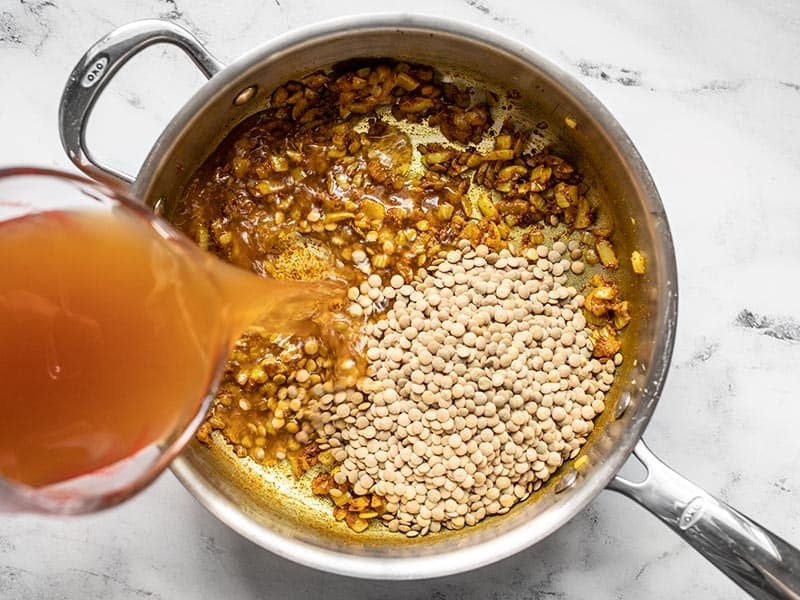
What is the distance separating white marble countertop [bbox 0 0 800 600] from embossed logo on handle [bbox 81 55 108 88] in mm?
233

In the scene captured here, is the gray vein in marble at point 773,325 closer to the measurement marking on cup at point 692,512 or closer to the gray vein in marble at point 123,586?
the measurement marking on cup at point 692,512

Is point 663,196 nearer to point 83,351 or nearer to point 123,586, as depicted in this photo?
point 83,351

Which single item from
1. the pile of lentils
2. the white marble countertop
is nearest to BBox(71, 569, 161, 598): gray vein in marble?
the white marble countertop

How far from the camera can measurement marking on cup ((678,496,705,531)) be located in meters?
1.13

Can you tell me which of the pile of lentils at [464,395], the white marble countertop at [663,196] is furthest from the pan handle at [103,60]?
the pile of lentils at [464,395]

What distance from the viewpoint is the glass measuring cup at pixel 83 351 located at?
3.01ft

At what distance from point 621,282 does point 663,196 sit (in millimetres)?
159

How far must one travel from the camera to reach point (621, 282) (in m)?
1.31

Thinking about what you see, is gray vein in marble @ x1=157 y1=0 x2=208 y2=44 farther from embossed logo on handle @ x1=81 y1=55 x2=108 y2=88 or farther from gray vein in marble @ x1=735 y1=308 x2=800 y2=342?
gray vein in marble @ x1=735 y1=308 x2=800 y2=342

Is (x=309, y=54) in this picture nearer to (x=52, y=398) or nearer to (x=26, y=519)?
(x=52, y=398)

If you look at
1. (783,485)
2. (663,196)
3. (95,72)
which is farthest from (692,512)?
(95,72)

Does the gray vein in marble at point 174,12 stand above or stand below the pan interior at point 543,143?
above

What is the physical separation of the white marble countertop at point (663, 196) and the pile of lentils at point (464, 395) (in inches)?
6.6

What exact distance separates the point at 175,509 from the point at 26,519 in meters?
0.23
